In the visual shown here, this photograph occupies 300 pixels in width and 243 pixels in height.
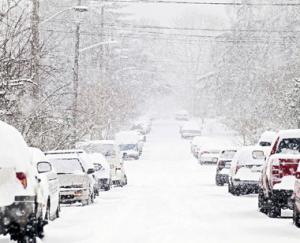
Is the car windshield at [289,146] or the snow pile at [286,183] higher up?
the car windshield at [289,146]

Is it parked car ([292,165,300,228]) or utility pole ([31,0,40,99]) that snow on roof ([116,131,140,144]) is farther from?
parked car ([292,165,300,228])

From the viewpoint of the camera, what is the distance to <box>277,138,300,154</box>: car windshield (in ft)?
71.8

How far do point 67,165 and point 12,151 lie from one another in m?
13.2

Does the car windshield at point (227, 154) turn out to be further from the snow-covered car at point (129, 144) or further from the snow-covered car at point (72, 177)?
the snow-covered car at point (129, 144)

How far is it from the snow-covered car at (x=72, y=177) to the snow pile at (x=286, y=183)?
661 cm

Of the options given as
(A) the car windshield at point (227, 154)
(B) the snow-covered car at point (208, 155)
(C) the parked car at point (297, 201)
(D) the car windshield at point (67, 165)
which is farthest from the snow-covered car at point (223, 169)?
(B) the snow-covered car at point (208, 155)

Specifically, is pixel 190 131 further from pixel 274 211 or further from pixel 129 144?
pixel 274 211

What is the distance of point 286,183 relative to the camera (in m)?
20.8

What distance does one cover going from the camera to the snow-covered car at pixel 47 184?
53.9 feet

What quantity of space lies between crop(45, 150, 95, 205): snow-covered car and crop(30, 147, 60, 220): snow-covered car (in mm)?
4431

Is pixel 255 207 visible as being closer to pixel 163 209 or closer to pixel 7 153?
pixel 163 209

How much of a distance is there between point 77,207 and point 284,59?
66.8 metres

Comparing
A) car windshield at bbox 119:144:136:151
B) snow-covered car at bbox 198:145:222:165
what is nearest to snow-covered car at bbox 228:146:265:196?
snow-covered car at bbox 198:145:222:165

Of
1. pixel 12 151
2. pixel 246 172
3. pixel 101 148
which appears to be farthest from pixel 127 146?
pixel 12 151
